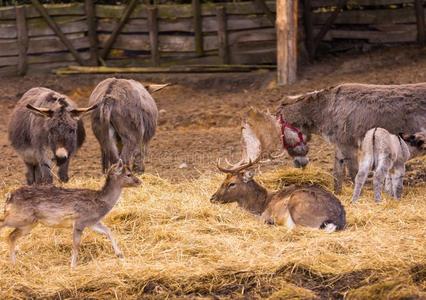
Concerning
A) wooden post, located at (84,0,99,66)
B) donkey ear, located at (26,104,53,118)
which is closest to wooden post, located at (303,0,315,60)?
wooden post, located at (84,0,99,66)

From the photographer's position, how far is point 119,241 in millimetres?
9633

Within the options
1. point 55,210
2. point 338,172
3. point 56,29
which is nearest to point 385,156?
point 338,172

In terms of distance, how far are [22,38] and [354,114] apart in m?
10.8

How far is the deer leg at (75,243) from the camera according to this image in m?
8.94

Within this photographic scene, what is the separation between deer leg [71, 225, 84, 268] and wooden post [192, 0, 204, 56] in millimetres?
11673

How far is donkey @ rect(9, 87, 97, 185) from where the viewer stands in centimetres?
1195

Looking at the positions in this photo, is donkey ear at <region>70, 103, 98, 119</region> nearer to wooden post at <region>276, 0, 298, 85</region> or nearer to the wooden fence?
wooden post at <region>276, 0, 298, 85</region>

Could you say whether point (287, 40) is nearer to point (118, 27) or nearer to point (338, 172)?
point (118, 27)

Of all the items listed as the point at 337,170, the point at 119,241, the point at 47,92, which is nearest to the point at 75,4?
the point at 47,92

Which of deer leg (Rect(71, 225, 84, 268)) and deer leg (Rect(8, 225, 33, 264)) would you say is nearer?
deer leg (Rect(71, 225, 84, 268))

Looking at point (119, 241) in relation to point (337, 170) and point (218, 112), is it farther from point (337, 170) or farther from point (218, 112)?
point (218, 112)

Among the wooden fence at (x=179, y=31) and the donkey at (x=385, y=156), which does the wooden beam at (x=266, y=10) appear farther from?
the donkey at (x=385, y=156)

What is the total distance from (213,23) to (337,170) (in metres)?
8.85

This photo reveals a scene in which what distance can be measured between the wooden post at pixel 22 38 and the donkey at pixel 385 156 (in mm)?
11261
